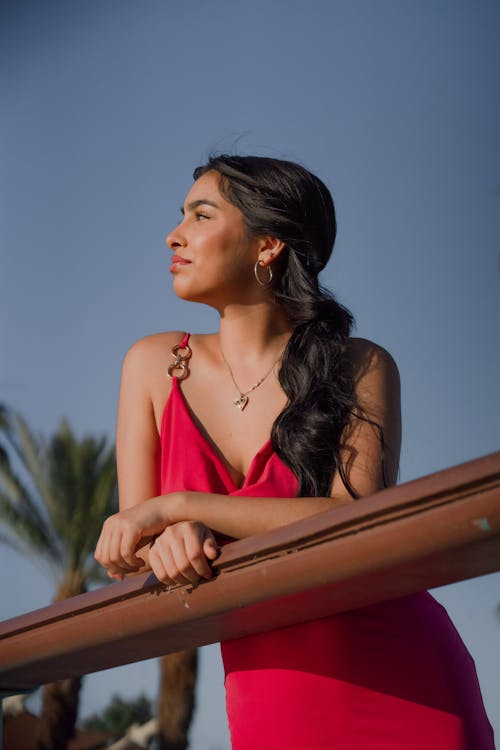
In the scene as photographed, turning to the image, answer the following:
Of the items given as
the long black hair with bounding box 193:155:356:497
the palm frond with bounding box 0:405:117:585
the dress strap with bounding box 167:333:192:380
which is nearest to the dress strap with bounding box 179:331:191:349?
the dress strap with bounding box 167:333:192:380

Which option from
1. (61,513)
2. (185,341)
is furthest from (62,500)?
(185,341)

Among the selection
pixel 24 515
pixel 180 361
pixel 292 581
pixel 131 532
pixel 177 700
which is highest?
pixel 24 515

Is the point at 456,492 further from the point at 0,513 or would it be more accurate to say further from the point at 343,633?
the point at 0,513

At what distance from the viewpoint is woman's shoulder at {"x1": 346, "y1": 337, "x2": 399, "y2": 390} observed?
2184mm

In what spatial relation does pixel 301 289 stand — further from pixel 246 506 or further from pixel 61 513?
pixel 61 513

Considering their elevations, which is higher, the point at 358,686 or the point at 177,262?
the point at 177,262

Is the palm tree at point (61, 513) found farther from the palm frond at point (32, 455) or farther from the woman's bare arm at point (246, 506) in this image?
the woman's bare arm at point (246, 506)

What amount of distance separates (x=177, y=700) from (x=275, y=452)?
37.7 ft

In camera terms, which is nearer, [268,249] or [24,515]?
[268,249]

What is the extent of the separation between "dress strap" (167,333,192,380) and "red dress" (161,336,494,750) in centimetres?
64

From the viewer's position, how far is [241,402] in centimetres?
225

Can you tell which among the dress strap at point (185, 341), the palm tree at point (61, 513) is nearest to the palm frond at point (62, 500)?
the palm tree at point (61, 513)

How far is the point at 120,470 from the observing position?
2.25 meters

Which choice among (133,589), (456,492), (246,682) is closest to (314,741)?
(246,682)
